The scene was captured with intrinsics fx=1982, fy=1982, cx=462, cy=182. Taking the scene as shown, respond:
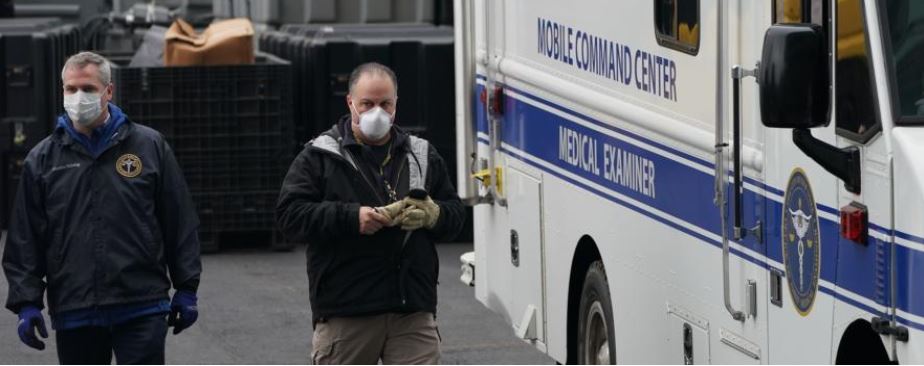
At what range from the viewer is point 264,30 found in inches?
750

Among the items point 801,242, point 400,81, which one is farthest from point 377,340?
point 400,81

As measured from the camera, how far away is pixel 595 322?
835 cm

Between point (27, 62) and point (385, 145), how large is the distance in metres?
9.53

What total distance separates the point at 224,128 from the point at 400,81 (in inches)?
58.9

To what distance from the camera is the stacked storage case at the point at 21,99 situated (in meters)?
15.8

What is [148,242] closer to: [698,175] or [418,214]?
[418,214]

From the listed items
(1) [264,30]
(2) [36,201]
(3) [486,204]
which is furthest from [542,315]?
(1) [264,30]

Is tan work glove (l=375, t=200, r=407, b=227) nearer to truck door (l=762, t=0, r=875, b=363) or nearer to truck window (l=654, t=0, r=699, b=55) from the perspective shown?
truck window (l=654, t=0, r=699, b=55)

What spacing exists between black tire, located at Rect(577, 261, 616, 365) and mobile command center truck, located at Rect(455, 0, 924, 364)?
1cm

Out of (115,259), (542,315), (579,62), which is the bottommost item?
(542,315)

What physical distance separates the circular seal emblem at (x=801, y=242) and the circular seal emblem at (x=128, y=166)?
2.27m

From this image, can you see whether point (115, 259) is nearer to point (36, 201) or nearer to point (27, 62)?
point (36, 201)

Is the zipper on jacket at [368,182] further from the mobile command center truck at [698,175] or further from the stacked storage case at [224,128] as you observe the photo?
the stacked storage case at [224,128]

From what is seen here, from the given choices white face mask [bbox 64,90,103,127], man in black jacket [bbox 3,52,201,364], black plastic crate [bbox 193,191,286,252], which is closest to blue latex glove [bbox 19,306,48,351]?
man in black jacket [bbox 3,52,201,364]
